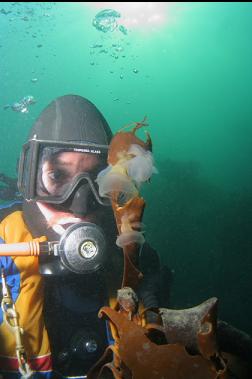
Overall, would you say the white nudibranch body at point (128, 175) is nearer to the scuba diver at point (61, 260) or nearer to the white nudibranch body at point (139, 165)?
the white nudibranch body at point (139, 165)

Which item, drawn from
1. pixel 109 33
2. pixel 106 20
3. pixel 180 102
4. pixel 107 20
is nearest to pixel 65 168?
pixel 107 20

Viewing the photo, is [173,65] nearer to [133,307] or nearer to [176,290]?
[176,290]

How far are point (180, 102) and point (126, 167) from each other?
3064 inches

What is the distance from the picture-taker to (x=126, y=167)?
3.82ft

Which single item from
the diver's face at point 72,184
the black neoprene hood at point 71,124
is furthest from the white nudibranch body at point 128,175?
the black neoprene hood at point 71,124

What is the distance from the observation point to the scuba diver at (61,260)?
2350 mm

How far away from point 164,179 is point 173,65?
41094 mm

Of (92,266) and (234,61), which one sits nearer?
(92,266)

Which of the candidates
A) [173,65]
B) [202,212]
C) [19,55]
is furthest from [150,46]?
[202,212]

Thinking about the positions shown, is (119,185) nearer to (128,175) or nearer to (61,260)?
(128,175)

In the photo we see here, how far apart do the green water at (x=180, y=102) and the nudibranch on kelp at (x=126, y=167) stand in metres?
11.1

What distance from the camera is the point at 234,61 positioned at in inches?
2200

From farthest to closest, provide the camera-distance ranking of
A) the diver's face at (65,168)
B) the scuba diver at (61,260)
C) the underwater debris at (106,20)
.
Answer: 1. the underwater debris at (106,20)
2. the diver's face at (65,168)
3. the scuba diver at (61,260)

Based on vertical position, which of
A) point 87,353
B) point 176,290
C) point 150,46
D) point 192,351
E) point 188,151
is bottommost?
point 176,290
